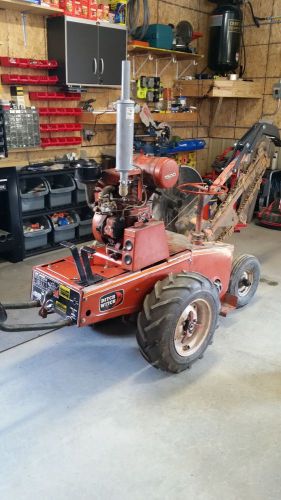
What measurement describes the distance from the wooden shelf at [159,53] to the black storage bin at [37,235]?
8.20 ft

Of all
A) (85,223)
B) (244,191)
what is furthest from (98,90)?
(244,191)

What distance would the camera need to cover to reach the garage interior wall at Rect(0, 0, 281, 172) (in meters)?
5.33

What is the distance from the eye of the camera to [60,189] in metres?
4.67

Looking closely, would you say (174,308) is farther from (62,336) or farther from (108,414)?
(62,336)

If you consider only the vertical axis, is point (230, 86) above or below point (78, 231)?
above

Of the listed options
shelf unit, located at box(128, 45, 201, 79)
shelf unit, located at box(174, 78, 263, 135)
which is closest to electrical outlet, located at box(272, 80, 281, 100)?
shelf unit, located at box(174, 78, 263, 135)

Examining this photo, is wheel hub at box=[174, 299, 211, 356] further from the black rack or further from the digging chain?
the black rack

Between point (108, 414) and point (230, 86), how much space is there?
5.40m

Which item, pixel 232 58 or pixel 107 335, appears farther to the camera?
pixel 232 58

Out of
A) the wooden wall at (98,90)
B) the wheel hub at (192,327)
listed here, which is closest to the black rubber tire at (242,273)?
the wheel hub at (192,327)

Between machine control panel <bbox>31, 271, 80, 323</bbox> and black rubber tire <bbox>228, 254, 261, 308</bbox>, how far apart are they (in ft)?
4.83

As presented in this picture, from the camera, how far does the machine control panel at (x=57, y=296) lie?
2.42 metres

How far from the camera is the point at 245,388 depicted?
2574 millimetres

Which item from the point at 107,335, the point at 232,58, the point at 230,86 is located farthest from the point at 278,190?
the point at 107,335
